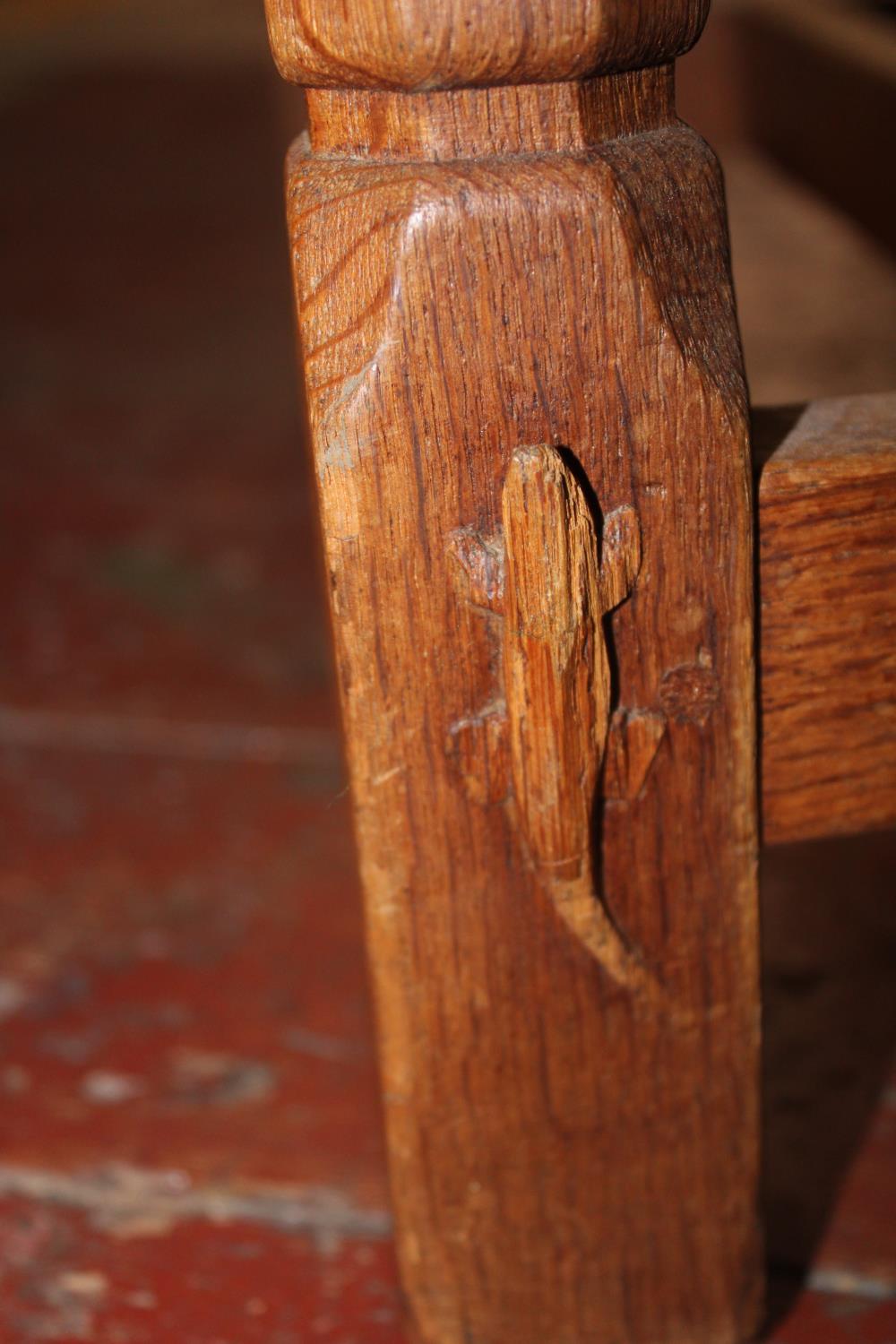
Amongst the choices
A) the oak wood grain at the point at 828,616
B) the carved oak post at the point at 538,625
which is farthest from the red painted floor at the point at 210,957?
the oak wood grain at the point at 828,616

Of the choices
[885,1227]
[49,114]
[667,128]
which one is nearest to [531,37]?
[667,128]

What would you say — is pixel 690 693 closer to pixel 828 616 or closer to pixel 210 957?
pixel 828 616

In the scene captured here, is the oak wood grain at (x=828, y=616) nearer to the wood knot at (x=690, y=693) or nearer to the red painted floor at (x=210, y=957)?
the wood knot at (x=690, y=693)

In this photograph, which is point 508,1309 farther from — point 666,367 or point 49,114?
point 49,114

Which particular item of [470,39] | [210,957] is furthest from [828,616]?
[210,957]

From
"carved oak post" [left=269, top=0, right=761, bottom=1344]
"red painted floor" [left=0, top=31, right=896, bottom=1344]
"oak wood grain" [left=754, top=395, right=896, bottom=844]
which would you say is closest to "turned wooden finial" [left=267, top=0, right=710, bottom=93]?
"carved oak post" [left=269, top=0, right=761, bottom=1344]

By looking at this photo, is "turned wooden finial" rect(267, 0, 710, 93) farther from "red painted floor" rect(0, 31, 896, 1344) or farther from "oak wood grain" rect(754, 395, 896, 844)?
"red painted floor" rect(0, 31, 896, 1344)

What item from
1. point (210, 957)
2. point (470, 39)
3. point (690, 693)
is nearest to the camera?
point (470, 39)
